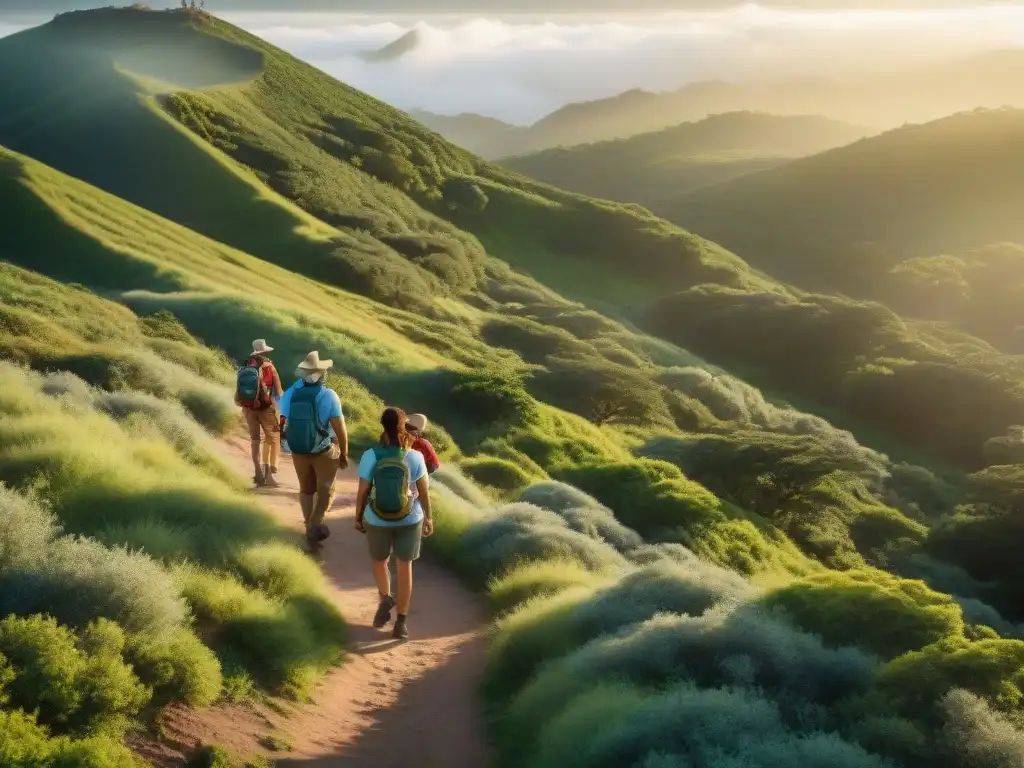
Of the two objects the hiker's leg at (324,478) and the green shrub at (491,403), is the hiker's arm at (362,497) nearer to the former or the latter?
the hiker's leg at (324,478)

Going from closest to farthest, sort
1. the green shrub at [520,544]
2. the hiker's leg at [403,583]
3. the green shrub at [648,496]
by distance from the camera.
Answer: the hiker's leg at [403,583]
the green shrub at [520,544]
the green shrub at [648,496]

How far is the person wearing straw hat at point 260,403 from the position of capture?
13.5 metres

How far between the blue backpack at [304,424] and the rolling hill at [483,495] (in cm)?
101

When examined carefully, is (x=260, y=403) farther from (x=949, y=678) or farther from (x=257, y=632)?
(x=949, y=678)

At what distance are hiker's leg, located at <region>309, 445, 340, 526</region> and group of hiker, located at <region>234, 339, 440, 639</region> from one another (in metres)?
0.01

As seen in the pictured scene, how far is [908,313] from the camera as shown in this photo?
140 meters

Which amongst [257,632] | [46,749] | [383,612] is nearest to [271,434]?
[383,612]

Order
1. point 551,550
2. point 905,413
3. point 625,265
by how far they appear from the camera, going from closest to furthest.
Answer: point 551,550, point 905,413, point 625,265

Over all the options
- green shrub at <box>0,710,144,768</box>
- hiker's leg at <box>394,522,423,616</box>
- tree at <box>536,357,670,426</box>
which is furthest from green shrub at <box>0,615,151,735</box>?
tree at <box>536,357,670,426</box>

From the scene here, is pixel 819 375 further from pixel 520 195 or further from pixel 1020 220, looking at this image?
pixel 1020 220

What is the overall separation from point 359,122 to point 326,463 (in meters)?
107

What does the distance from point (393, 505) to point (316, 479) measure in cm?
250

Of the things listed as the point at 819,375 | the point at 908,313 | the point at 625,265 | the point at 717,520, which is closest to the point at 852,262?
the point at 908,313

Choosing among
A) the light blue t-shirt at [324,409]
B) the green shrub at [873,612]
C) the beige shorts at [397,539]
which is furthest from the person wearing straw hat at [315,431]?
the green shrub at [873,612]
